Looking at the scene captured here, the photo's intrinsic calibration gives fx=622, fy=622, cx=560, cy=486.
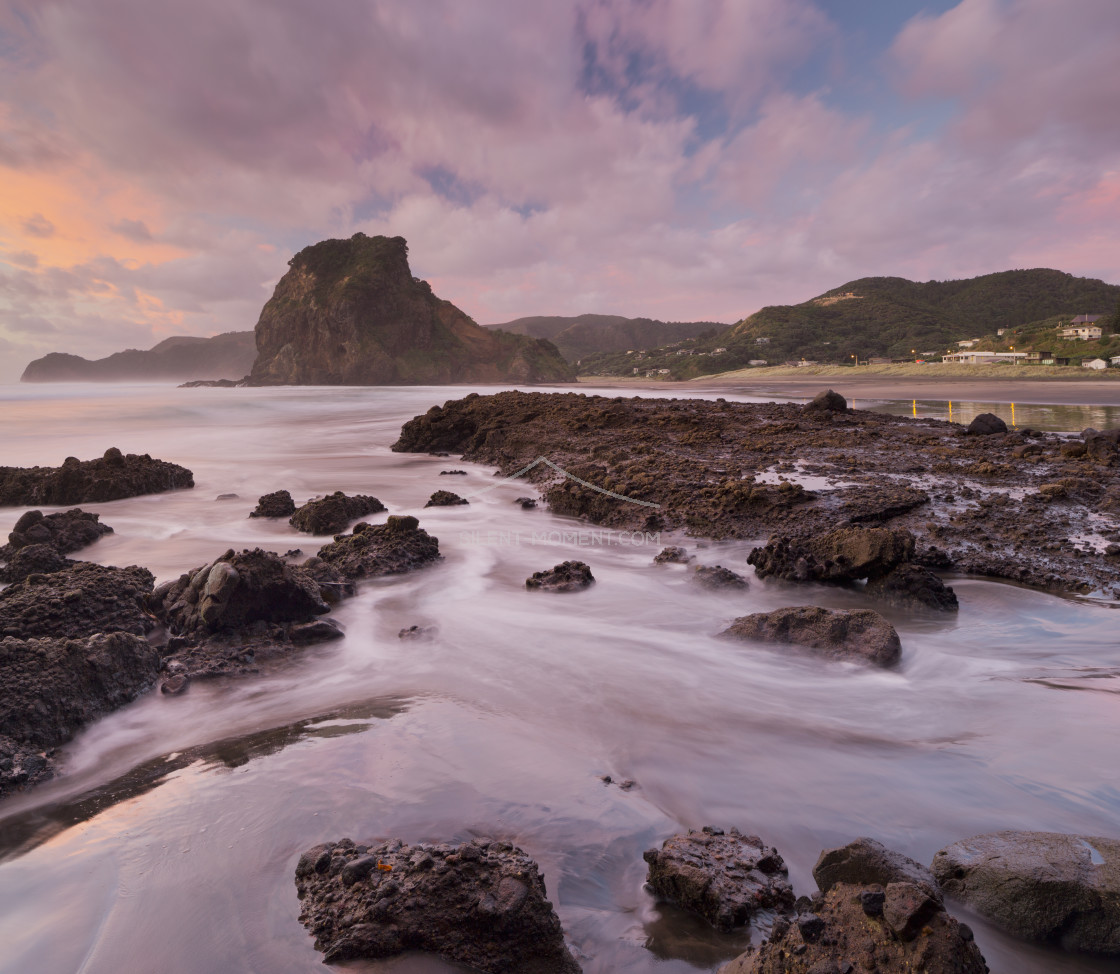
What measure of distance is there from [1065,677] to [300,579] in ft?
18.3

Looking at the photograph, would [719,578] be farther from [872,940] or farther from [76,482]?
[76,482]

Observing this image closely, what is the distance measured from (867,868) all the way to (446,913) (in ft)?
4.77

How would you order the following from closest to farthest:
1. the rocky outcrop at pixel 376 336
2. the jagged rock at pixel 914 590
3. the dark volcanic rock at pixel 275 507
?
1. the jagged rock at pixel 914 590
2. the dark volcanic rock at pixel 275 507
3. the rocky outcrop at pixel 376 336

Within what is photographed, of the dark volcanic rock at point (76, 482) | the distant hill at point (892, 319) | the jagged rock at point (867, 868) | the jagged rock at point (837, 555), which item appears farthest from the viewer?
the distant hill at point (892, 319)

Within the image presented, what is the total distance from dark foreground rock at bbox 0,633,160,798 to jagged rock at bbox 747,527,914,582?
506 cm

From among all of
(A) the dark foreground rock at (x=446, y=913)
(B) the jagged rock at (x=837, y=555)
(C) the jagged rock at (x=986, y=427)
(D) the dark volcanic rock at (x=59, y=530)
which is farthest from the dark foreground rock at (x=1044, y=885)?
(C) the jagged rock at (x=986, y=427)

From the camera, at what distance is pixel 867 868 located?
2.17 metres

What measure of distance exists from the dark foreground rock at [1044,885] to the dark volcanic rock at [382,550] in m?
5.16

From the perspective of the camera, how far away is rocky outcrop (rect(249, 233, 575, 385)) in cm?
11412

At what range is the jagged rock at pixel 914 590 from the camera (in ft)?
16.8

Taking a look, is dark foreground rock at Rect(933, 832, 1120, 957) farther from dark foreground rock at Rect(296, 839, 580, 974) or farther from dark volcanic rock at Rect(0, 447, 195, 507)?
dark volcanic rock at Rect(0, 447, 195, 507)

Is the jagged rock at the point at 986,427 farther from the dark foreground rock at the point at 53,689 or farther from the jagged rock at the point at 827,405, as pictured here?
the dark foreground rock at the point at 53,689

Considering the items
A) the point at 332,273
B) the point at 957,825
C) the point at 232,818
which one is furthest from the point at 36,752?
the point at 332,273

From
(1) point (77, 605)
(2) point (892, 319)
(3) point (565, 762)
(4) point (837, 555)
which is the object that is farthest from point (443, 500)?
(2) point (892, 319)
